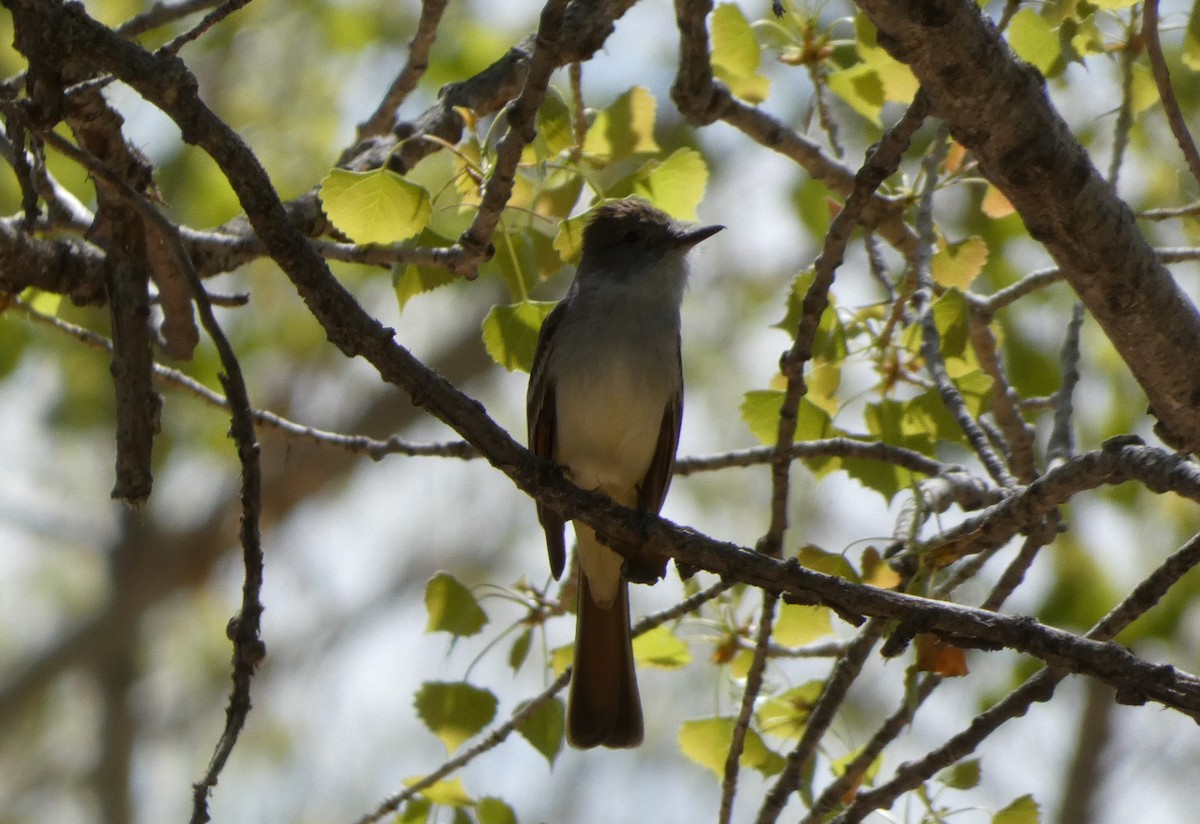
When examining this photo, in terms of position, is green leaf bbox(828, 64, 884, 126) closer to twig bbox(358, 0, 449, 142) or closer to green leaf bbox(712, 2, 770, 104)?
green leaf bbox(712, 2, 770, 104)

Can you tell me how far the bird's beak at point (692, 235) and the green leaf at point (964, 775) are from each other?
2089mm

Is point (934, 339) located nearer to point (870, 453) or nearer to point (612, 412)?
point (870, 453)

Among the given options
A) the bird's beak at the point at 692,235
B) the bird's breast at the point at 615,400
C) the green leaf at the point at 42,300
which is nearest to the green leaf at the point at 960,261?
the bird's beak at the point at 692,235

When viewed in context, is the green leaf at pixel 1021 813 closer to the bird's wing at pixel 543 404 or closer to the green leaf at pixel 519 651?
the green leaf at pixel 519 651

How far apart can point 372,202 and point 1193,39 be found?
6.87ft

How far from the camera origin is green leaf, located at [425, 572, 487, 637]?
3.62 m

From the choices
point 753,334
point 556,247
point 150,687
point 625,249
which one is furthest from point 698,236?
point 150,687

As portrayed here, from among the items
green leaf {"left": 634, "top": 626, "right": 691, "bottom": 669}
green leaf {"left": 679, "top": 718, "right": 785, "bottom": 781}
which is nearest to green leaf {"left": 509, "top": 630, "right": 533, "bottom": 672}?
green leaf {"left": 634, "top": 626, "right": 691, "bottom": 669}

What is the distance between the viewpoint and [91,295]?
3682 mm

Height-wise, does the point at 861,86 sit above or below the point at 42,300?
above

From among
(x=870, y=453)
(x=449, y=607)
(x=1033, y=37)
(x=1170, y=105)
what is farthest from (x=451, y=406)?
(x=1033, y=37)

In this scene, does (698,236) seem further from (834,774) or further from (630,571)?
(834,774)

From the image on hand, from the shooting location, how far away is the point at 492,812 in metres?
3.46

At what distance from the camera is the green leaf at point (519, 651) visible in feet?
11.4
